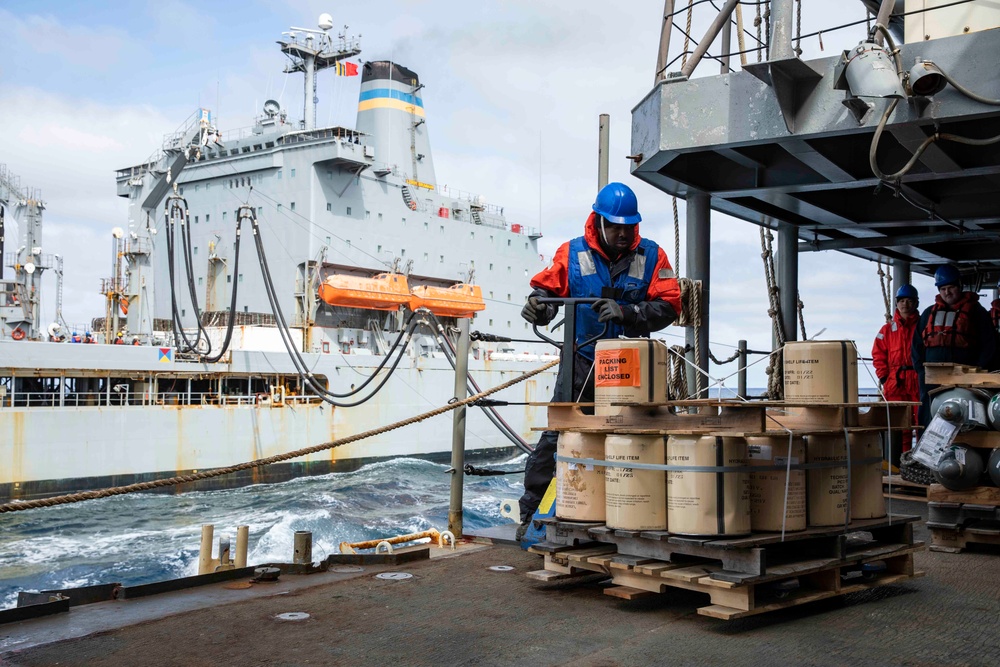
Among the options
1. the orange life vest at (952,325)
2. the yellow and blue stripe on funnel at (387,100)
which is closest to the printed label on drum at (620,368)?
the orange life vest at (952,325)

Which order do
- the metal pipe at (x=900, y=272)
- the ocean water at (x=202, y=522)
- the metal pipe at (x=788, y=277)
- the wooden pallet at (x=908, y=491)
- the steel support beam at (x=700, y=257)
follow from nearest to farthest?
the wooden pallet at (x=908, y=491) → the steel support beam at (x=700, y=257) → the metal pipe at (x=788, y=277) → the metal pipe at (x=900, y=272) → the ocean water at (x=202, y=522)

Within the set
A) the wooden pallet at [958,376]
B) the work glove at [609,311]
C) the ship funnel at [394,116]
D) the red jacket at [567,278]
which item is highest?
the ship funnel at [394,116]

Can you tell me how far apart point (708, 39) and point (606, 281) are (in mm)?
2156

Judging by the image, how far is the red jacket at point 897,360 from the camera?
7662 mm

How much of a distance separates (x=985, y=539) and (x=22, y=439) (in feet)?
61.7

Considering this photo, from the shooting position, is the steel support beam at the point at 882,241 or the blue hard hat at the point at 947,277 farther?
the steel support beam at the point at 882,241

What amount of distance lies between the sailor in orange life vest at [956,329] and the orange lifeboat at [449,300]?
2050 cm

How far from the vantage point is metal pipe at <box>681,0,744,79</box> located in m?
5.35

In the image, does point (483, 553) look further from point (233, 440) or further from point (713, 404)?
point (233, 440)

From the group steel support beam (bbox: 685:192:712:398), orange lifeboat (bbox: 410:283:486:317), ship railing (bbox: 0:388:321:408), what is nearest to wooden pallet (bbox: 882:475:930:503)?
steel support beam (bbox: 685:192:712:398)

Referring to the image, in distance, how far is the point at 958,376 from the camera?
470cm

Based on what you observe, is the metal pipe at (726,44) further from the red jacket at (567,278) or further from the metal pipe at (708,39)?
the red jacket at (567,278)

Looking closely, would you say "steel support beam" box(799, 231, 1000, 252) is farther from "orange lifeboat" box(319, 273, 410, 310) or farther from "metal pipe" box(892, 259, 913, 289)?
"orange lifeboat" box(319, 273, 410, 310)

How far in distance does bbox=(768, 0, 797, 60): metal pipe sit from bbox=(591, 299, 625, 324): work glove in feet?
6.28
